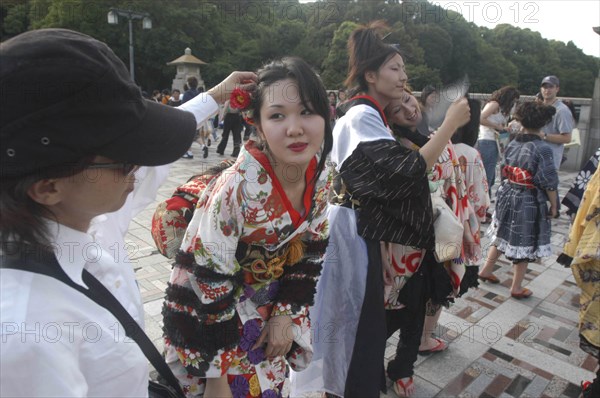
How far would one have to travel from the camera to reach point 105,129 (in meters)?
0.78

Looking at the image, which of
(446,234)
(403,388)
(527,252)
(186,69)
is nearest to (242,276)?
(446,234)

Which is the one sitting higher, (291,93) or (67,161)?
(291,93)

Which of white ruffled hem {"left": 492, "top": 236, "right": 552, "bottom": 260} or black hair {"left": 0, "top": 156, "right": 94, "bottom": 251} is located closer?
black hair {"left": 0, "top": 156, "right": 94, "bottom": 251}

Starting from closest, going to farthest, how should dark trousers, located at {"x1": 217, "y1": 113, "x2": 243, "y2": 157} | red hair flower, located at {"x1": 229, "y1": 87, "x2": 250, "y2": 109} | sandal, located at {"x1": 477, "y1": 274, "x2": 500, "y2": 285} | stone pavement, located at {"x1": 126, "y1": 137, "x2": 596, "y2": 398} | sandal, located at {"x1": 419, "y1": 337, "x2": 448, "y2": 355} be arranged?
red hair flower, located at {"x1": 229, "y1": 87, "x2": 250, "y2": 109}, stone pavement, located at {"x1": 126, "y1": 137, "x2": 596, "y2": 398}, sandal, located at {"x1": 419, "y1": 337, "x2": 448, "y2": 355}, sandal, located at {"x1": 477, "y1": 274, "x2": 500, "y2": 285}, dark trousers, located at {"x1": 217, "y1": 113, "x2": 243, "y2": 157}

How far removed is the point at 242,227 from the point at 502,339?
2578 mm

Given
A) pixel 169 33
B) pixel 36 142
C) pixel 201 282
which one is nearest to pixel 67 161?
pixel 36 142

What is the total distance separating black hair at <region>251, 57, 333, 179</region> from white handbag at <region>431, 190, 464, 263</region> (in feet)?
3.06

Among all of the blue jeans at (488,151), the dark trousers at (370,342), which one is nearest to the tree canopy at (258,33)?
the blue jeans at (488,151)

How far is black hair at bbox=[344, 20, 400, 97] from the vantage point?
207 cm

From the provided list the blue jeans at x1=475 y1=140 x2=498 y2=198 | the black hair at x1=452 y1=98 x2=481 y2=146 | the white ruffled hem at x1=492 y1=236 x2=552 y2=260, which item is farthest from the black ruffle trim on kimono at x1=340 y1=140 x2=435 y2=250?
the blue jeans at x1=475 y1=140 x2=498 y2=198

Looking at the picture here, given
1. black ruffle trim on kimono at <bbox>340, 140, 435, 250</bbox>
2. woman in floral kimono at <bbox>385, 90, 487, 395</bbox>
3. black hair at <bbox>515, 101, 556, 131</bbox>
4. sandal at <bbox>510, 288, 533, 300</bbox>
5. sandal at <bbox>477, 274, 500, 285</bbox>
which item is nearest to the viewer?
black ruffle trim on kimono at <bbox>340, 140, 435, 250</bbox>

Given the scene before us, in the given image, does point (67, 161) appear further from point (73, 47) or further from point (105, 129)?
point (73, 47)

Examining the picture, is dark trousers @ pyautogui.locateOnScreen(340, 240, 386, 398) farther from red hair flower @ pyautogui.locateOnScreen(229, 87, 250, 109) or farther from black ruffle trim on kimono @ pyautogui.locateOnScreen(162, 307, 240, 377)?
red hair flower @ pyautogui.locateOnScreen(229, 87, 250, 109)

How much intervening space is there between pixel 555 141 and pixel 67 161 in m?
6.12
